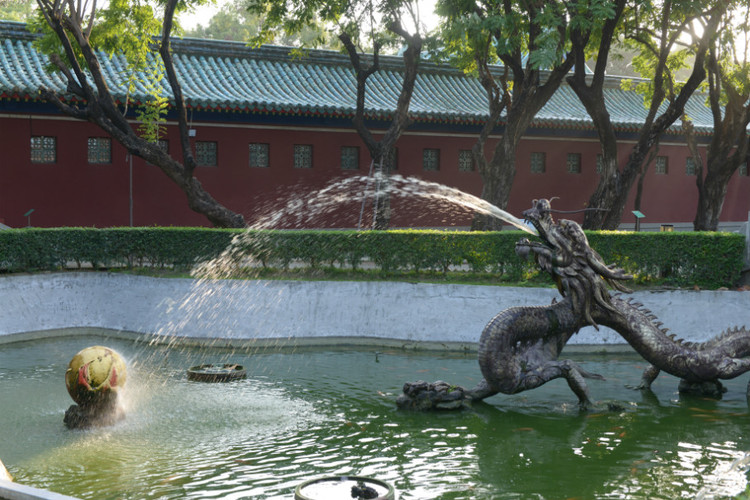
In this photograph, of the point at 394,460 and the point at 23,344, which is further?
the point at 23,344

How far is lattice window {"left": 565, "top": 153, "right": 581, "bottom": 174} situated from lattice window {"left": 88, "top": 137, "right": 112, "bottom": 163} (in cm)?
1540

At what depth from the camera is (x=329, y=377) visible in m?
11.3

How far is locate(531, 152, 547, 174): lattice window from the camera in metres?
27.9

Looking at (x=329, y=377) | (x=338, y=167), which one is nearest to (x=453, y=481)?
(x=329, y=377)

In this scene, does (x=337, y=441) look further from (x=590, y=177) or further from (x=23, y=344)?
(x=590, y=177)

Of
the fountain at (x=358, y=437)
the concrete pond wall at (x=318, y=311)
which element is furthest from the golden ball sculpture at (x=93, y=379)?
the concrete pond wall at (x=318, y=311)

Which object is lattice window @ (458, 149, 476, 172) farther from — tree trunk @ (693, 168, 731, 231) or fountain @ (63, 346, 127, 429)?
fountain @ (63, 346, 127, 429)

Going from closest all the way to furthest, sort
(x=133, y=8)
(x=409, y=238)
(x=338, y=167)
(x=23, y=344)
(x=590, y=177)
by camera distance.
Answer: (x=23, y=344) → (x=409, y=238) → (x=133, y=8) → (x=338, y=167) → (x=590, y=177)

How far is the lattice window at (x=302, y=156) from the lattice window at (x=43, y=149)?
6644mm

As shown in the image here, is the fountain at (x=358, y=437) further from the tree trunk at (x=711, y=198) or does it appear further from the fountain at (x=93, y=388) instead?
the tree trunk at (x=711, y=198)

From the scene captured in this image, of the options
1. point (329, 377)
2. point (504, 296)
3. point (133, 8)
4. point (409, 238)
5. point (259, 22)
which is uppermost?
point (259, 22)

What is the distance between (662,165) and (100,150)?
785 inches

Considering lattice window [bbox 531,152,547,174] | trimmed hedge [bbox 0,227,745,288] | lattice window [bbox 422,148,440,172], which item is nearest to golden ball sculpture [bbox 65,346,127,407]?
trimmed hedge [bbox 0,227,745,288]

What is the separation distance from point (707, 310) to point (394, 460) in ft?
27.0
